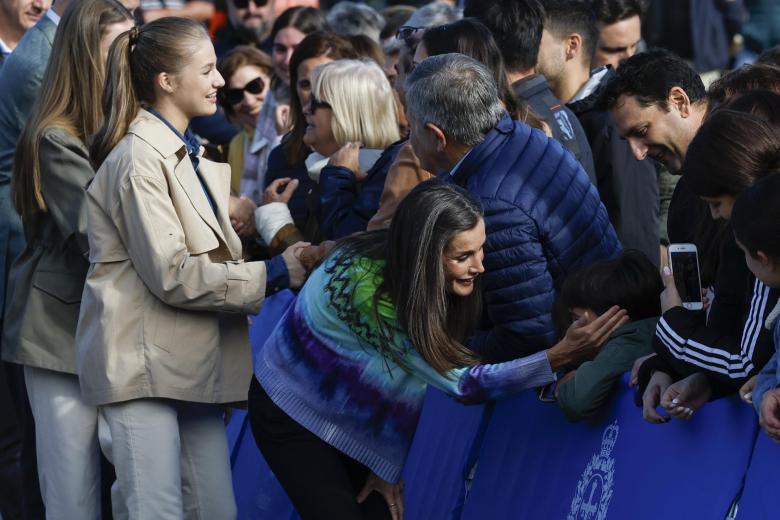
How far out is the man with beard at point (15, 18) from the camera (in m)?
8.30

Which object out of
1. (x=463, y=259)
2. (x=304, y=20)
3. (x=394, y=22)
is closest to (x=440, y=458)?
(x=463, y=259)

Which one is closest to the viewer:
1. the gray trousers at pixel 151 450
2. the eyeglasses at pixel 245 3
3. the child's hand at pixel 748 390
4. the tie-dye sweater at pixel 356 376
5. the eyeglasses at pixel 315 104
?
the child's hand at pixel 748 390

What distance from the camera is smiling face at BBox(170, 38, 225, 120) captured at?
214 inches

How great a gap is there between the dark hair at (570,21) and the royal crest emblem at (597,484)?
294 centimetres

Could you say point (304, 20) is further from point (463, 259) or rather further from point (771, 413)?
point (771, 413)

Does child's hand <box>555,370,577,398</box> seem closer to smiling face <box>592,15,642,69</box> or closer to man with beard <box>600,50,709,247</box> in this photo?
man with beard <box>600,50,709,247</box>

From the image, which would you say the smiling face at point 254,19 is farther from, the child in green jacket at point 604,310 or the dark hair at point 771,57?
the child in green jacket at point 604,310

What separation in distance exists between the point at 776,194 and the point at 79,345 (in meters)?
2.88

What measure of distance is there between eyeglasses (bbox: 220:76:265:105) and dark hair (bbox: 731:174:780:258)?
5.92m

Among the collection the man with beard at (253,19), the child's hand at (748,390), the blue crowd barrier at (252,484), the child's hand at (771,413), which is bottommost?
the man with beard at (253,19)

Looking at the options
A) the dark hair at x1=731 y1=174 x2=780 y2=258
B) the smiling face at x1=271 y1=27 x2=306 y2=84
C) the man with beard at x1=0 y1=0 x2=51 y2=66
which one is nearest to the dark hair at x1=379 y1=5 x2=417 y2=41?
the smiling face at x1=271 y1=27 x2=306 y2=84

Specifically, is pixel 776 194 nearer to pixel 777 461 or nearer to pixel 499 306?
pixel 777 461

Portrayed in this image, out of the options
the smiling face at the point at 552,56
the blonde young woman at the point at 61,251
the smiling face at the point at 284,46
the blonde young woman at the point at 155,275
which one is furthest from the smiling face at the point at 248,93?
the blonde young woman at the point at 155,275

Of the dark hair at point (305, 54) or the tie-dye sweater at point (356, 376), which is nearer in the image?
the tie-dye sweater at point (356, 376)
